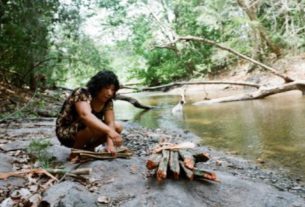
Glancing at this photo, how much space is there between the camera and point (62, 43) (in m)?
14.7

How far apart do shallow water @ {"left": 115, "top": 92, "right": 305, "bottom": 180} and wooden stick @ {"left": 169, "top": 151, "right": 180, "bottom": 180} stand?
6.13ft

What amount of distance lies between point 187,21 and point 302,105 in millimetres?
16664

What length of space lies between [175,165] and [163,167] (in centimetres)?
11

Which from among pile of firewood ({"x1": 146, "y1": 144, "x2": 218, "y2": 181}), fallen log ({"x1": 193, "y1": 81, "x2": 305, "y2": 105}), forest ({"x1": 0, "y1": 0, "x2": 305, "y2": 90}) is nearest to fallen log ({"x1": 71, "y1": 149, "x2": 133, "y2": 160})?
pile of firewood ({"x1": 146, "y1": 144, "x2": 218, "y2": 181})

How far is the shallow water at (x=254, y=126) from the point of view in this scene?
6149 millimetres

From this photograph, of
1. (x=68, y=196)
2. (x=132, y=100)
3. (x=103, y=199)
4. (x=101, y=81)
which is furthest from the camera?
(x=132, y=100)

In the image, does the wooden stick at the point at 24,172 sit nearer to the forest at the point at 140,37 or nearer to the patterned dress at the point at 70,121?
the patterned dress at the point at 70,121

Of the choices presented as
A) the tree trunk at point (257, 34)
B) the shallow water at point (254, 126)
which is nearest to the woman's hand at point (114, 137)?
the shallow water at point (254, 126)

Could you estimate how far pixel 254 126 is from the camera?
8844mm

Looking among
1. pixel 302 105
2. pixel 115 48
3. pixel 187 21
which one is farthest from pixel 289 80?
pixel 115 48

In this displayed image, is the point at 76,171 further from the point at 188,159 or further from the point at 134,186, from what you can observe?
the point at 188,159

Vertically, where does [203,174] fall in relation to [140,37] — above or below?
below

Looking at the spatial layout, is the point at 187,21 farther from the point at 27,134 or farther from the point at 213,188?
the point at 213,188

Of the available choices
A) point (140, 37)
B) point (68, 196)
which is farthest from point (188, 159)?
point (140, 37)
